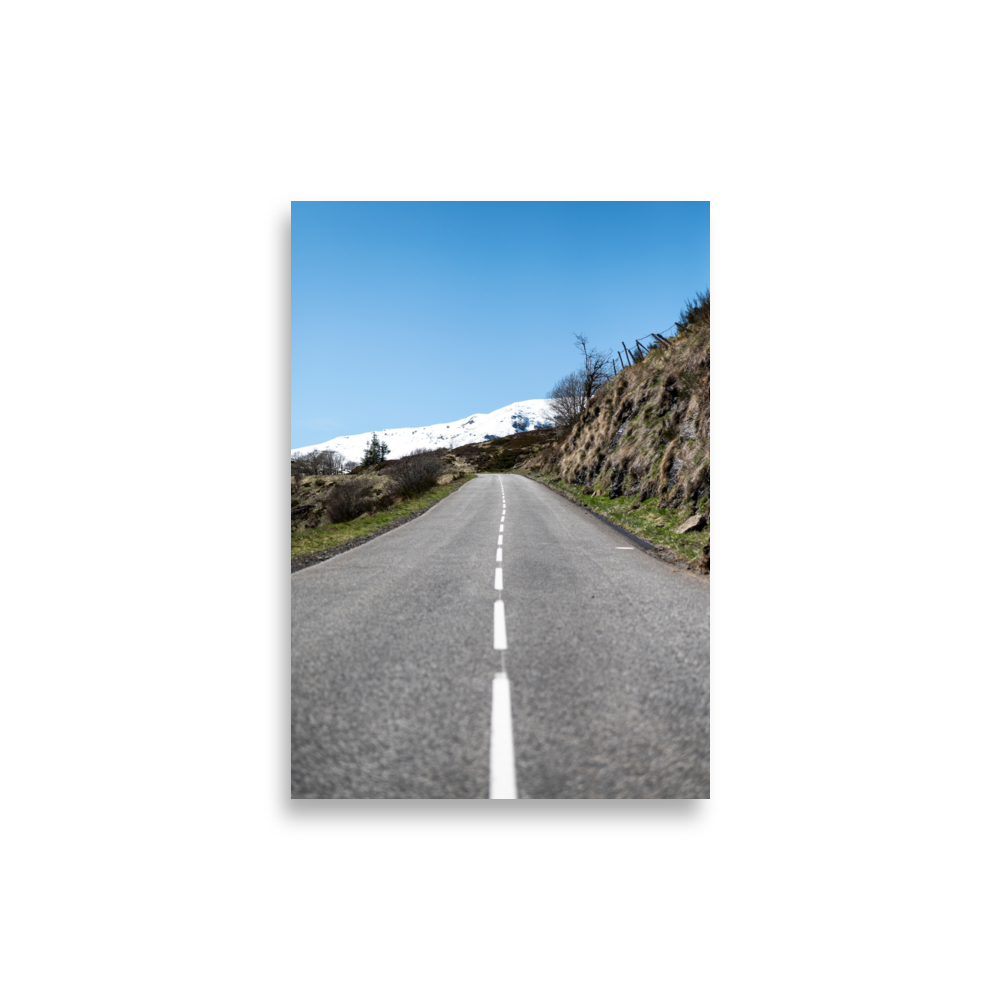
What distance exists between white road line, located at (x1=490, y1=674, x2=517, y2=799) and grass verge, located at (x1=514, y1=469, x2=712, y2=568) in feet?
10.3

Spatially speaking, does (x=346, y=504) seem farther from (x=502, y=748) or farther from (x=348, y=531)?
(x=502, y=748)

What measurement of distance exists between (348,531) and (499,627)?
917cm

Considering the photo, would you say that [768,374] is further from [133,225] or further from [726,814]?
[133,225]

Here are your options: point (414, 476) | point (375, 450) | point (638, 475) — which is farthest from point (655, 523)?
point (375, 450)

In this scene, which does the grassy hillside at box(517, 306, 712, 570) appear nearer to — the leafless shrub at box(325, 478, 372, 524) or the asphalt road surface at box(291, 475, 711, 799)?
the asphalt road surface at box(291, 475, 711, 799)

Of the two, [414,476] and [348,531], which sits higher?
[414,476]

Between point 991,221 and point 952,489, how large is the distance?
1.11 metres

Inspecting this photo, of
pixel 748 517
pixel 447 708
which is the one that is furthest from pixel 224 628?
pixel 748 517

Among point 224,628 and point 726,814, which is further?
point 224,628

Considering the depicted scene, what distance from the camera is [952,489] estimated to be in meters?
1.79

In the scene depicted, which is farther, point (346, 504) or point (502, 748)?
point (346, 504)

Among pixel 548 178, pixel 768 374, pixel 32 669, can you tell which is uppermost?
pixel 548 178

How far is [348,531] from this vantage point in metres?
12.4

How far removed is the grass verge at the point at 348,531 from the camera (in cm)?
950
